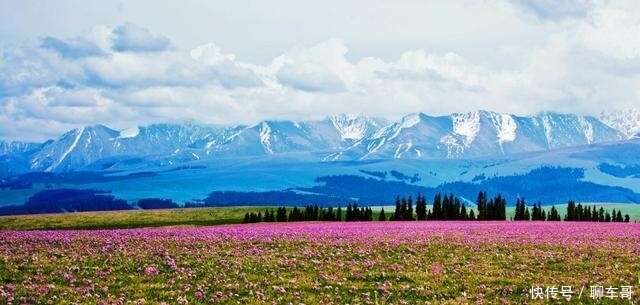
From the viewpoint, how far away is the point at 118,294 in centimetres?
2131

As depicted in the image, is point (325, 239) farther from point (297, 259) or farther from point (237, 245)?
point (297, 259)

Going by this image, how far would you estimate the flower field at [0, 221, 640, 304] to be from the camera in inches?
831

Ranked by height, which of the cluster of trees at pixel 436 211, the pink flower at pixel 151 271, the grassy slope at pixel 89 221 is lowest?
the pink flower at pixel 151 271

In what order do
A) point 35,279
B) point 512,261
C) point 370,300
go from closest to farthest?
point 370,300 → point 35,279 → point 512,261

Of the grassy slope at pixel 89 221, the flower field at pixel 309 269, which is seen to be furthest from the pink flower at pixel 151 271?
the grassy slope at pixel 89 221

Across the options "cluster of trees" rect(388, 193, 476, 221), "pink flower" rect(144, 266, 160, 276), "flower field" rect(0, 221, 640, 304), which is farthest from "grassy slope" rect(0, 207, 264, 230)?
"pink flower" rect(144, 266, 160, 276)

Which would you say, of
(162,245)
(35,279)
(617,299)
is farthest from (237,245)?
(617,299)

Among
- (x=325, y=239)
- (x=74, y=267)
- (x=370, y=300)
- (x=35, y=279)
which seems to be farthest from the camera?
(x=325, y=239)

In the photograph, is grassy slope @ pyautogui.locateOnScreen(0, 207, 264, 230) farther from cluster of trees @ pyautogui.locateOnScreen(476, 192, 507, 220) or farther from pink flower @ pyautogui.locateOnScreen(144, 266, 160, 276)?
pink flower @ pyautogui.locateOnScreen(144, 266, 160, 276)

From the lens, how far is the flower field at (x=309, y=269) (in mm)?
21109

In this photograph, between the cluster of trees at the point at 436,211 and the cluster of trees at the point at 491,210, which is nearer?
the cluster of trees at the point at 436,211

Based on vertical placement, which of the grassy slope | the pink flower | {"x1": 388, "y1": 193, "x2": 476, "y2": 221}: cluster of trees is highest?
{"x1": 388, "y1": 193, "x2": 476, "y2": 221}: cluster of trees

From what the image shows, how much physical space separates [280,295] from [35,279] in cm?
954

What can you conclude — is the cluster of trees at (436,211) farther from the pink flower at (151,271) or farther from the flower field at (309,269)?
the pink flower at (151,271)
